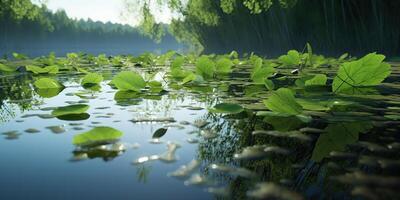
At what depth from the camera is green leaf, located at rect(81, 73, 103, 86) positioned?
2.33m

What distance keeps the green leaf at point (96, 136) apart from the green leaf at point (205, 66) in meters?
1.59

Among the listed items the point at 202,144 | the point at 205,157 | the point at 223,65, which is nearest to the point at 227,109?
the point at 202,144

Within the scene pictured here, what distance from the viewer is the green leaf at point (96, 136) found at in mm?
903

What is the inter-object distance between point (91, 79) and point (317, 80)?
1.44 m

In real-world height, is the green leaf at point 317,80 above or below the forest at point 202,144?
above

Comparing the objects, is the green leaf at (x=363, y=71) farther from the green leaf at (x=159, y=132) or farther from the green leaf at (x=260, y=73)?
the green leaf at (x=159, y=132)

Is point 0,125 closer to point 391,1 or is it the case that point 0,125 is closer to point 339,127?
point 339,127

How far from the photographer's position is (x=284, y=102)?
3.76 ft

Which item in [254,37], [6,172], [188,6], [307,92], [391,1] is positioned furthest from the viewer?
[188,6]

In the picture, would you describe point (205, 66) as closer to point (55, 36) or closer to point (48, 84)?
point (48, 84)

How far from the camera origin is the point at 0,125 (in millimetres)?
1226

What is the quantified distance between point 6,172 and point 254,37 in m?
18.1

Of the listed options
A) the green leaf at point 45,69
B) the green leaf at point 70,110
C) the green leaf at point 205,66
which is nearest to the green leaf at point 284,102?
the green leaf at point 70,110

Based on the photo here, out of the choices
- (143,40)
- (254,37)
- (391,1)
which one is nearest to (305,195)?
(391,1)
